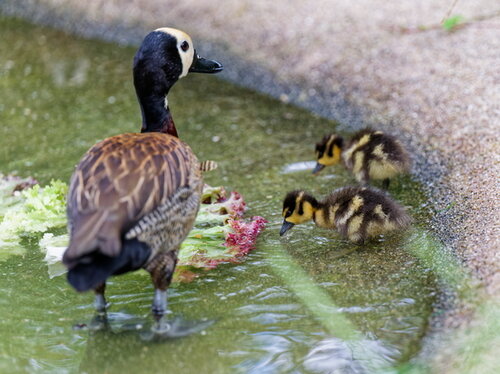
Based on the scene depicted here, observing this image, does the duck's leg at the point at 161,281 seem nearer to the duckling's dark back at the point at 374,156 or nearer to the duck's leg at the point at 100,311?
the duck's leg at the point at 100,311

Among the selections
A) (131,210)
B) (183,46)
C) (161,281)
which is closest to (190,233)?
(161,281)

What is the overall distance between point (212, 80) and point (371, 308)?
12.7 feet

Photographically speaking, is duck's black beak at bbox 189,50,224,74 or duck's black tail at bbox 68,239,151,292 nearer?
duck's black tail at bbox 68,239,151,292

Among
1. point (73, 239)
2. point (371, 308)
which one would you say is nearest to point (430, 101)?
point (371, 308)

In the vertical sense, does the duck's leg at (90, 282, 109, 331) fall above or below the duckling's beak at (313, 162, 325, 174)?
below

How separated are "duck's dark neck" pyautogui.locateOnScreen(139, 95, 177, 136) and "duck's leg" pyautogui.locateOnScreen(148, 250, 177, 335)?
2.88 feet

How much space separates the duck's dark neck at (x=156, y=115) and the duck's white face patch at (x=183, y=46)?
0.26 meters

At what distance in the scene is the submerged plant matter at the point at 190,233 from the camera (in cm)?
382

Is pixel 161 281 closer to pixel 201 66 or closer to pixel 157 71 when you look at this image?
pixel 157 71

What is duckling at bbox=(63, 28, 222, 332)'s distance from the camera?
110 inches

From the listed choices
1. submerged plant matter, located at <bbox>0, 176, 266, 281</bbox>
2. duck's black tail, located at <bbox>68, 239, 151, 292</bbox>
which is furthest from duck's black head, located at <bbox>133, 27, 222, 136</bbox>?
duck's black tail, located at <bbox>68, 239, 151, 292</bbox>

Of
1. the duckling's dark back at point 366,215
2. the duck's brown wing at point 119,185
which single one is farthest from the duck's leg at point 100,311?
the duckling's dark back at point 366,215

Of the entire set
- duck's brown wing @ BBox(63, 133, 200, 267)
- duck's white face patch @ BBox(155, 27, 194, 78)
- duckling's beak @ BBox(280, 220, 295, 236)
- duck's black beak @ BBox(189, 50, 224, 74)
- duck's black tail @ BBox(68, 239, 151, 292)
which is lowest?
duckling's beak @ BBox(280, 220, 295, 236)

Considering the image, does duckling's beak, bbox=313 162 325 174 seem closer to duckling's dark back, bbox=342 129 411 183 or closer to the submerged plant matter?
duckling's dark back, bbox=342 129 411 183
